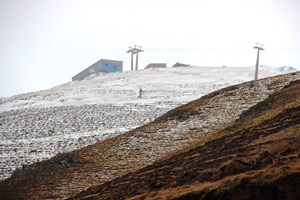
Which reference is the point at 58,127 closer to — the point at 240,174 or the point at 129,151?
the point at 129,151

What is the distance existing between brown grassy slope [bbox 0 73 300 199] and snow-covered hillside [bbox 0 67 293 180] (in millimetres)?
2103

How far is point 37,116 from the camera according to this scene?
36.3 m

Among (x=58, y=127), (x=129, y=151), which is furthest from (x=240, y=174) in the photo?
(x=58, y=127)

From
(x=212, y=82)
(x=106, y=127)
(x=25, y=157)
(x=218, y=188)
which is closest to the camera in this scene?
(x=218, y=188)

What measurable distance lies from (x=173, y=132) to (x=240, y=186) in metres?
15.4

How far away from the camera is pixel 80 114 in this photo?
35.4 meters

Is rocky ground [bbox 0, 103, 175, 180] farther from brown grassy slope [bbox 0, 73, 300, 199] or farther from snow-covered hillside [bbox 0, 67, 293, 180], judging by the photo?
brown grassy slope [bbox 0, 73, 300, 199]

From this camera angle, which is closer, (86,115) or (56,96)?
(86,115)

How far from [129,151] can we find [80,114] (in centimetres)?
1581

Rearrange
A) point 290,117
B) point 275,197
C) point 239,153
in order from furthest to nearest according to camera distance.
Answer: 1. point 290,117
2. point 239,153
3. point 275,197

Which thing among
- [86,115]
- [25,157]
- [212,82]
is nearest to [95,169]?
[25,157]

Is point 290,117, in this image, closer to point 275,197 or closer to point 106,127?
point 275,197

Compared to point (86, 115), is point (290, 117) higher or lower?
higher

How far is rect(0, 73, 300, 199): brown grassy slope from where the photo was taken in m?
16.8
